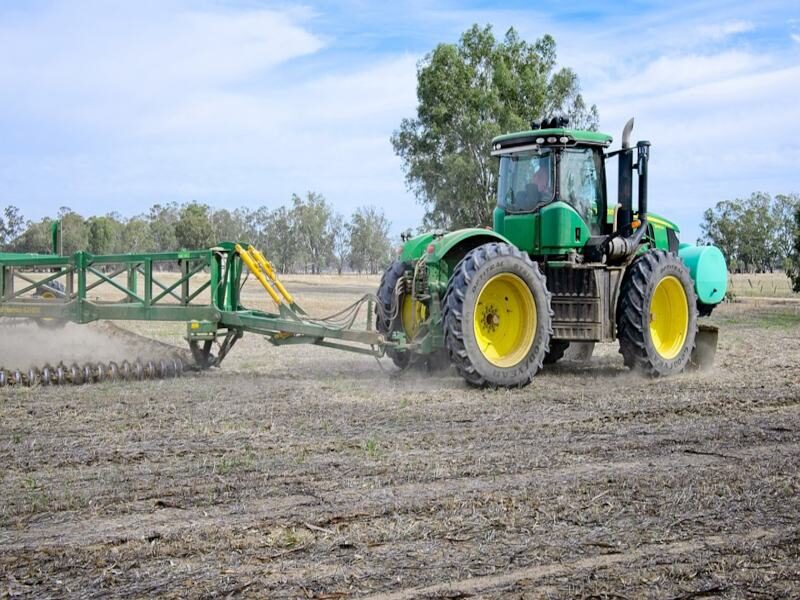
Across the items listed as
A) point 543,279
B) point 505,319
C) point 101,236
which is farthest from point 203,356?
point 101,236

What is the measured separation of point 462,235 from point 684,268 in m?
3.08

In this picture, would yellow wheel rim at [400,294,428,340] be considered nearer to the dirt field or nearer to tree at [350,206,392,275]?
the dirt field

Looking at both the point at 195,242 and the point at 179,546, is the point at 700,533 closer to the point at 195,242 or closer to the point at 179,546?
the point at 179,546

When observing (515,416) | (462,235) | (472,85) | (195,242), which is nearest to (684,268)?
(462,235)

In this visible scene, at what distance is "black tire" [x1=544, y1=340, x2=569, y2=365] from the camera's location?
11.5m

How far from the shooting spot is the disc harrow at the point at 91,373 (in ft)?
30.6

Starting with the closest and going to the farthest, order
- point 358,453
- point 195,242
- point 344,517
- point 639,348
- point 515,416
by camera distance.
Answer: point 344,517 → point 358,453 → point 515,416 → point 639,348 → point 195,242

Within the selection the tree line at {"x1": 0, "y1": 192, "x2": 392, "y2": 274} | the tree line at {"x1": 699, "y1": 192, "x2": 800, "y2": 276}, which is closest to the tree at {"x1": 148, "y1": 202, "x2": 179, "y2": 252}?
the tree line at {"x1": 0, "y1": 192, "x2": 392, "y2": 274}

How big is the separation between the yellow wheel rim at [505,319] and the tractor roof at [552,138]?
1777 millimetres

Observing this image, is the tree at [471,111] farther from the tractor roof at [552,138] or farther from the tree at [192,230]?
the tree at [192,230]

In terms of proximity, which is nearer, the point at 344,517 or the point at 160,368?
the point at 344,517

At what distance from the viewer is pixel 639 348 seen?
1034 cm

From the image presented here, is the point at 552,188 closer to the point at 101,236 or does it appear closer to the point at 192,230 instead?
the point at 192,230

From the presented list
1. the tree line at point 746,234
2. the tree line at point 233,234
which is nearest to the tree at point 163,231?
the tree line at point 233,234
